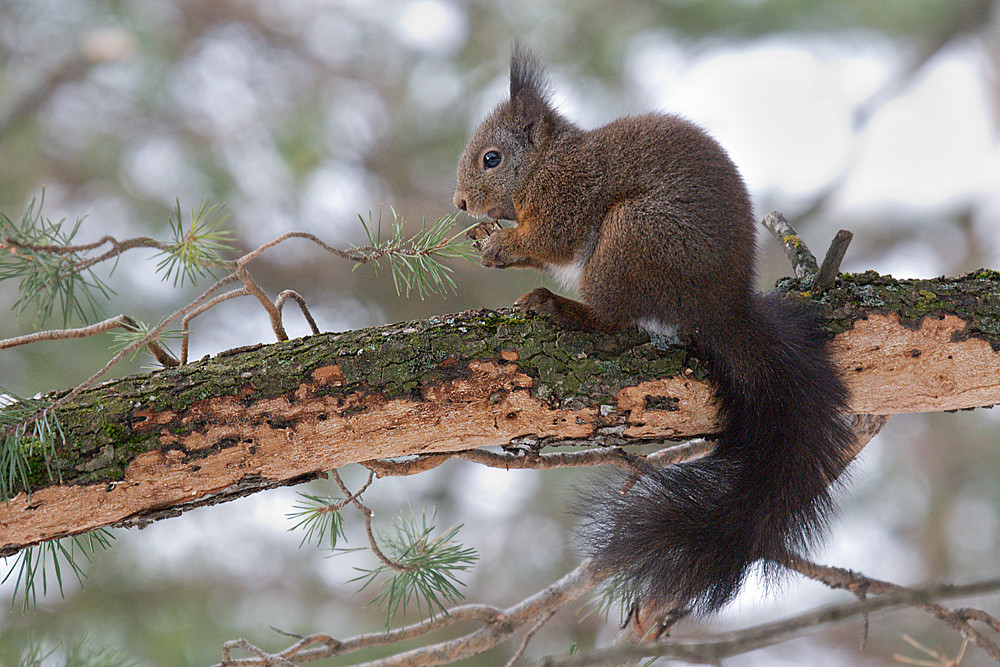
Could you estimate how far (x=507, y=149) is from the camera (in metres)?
1.86

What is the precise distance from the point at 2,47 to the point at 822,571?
398 cm

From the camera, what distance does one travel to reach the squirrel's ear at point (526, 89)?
1.87 m

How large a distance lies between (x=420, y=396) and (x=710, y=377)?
53 centimetres

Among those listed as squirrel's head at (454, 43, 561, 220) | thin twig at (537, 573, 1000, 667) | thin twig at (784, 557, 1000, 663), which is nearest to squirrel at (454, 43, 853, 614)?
thin twig at (784, 557, 1000, 663)

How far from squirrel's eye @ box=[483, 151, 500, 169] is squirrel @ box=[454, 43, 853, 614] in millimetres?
339

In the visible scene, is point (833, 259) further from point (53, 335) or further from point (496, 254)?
point (53, 335)

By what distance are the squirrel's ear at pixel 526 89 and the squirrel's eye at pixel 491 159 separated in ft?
0.32

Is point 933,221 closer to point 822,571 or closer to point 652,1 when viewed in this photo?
point 652,1

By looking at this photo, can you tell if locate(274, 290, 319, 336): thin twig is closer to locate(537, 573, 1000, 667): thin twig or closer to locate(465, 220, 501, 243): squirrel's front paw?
locate(465, 220, 501, 243): squirrel's front paw

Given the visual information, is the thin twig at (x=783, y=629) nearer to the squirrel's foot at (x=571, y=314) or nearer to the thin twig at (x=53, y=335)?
the squirrel's foot at (x=571, y=314)

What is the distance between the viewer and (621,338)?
1425 mm

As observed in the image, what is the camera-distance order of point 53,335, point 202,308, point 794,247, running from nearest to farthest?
point 53,335
point 202,308
point 794,247

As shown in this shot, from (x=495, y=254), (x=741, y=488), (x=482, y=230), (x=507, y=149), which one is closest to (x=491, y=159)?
(x=507, y=149)

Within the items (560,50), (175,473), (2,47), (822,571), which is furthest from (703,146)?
(2,47)
